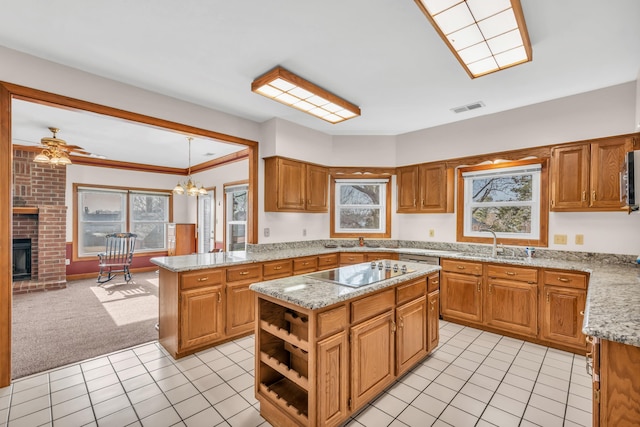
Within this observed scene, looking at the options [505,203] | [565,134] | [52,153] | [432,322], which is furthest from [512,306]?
[52,153]

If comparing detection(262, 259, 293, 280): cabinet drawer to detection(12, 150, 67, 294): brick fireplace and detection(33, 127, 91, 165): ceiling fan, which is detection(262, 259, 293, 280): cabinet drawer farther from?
detection(12, 150, 67, 294): brick fireplace

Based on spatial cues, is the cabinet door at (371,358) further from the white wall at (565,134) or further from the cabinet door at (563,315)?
the white wall at (565,134)

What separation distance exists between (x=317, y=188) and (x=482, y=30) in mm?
3024

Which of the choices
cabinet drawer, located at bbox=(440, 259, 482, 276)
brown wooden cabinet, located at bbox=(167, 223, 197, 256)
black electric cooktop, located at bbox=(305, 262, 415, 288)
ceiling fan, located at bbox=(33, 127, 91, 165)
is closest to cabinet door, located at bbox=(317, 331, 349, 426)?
black electric cooktop, located at bbox=(305, 262, 415, 288)

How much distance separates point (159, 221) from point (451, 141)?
23.0ft

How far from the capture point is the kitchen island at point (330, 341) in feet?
5.70

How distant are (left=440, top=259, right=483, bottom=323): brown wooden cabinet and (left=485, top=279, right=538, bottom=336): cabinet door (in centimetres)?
13

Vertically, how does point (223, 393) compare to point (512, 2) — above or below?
below

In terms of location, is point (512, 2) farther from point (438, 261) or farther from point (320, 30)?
point (438, 261)

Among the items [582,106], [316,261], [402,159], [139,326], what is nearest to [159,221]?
[139,326]

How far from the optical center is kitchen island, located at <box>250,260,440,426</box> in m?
1.74

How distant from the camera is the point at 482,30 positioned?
2039 millimetres

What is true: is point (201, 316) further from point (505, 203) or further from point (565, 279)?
point (505, 203)

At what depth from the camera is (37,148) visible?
5.58 meters
